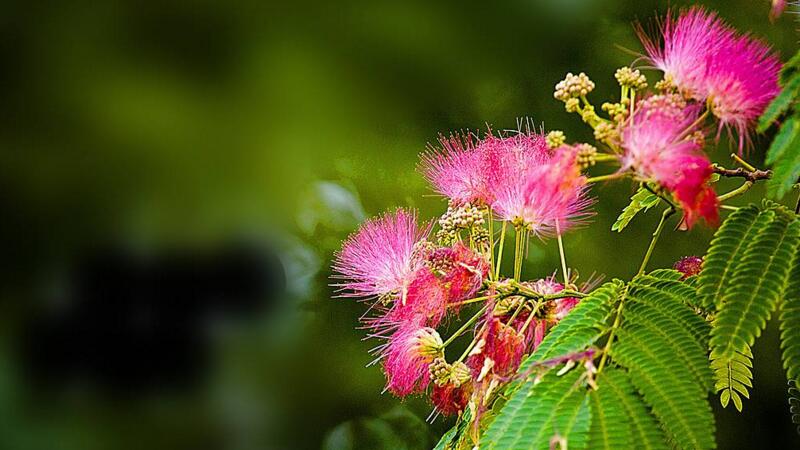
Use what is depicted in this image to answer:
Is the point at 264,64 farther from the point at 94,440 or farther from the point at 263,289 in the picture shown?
the point at 94,440

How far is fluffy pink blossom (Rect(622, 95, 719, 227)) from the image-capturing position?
0.68 m

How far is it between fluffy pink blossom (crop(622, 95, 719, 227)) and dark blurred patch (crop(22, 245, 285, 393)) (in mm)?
1568

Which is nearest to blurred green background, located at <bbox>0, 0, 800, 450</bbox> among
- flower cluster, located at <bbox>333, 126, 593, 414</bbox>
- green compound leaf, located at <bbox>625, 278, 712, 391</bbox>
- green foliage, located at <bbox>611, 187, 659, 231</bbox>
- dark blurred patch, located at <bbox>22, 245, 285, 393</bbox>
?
dark blurred patch, located at <bbox>22, 245, 285, 393</bbox>

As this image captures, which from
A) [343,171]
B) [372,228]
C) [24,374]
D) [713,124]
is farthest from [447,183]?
[24,374]

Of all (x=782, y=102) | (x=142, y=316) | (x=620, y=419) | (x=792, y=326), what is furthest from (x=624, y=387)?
(x=142, y=316)

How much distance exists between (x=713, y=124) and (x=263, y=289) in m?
1.57

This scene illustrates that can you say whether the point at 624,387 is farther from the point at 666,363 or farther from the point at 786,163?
the point at 786,163

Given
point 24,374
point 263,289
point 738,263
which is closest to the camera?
point 738,263

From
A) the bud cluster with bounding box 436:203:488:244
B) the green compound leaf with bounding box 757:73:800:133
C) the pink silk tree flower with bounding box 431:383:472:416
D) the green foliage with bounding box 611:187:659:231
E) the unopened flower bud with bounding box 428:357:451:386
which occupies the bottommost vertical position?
the pink silk tree flower with bounding box 431:383:472:416

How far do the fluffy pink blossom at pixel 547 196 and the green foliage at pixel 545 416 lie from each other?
0.15 meters

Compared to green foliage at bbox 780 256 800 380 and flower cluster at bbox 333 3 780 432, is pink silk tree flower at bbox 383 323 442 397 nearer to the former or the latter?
flower cluster at bbox 333 3 780 432

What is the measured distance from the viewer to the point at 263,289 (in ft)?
7.12

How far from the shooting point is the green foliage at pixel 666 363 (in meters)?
0.66

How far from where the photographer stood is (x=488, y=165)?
875 millimetres
